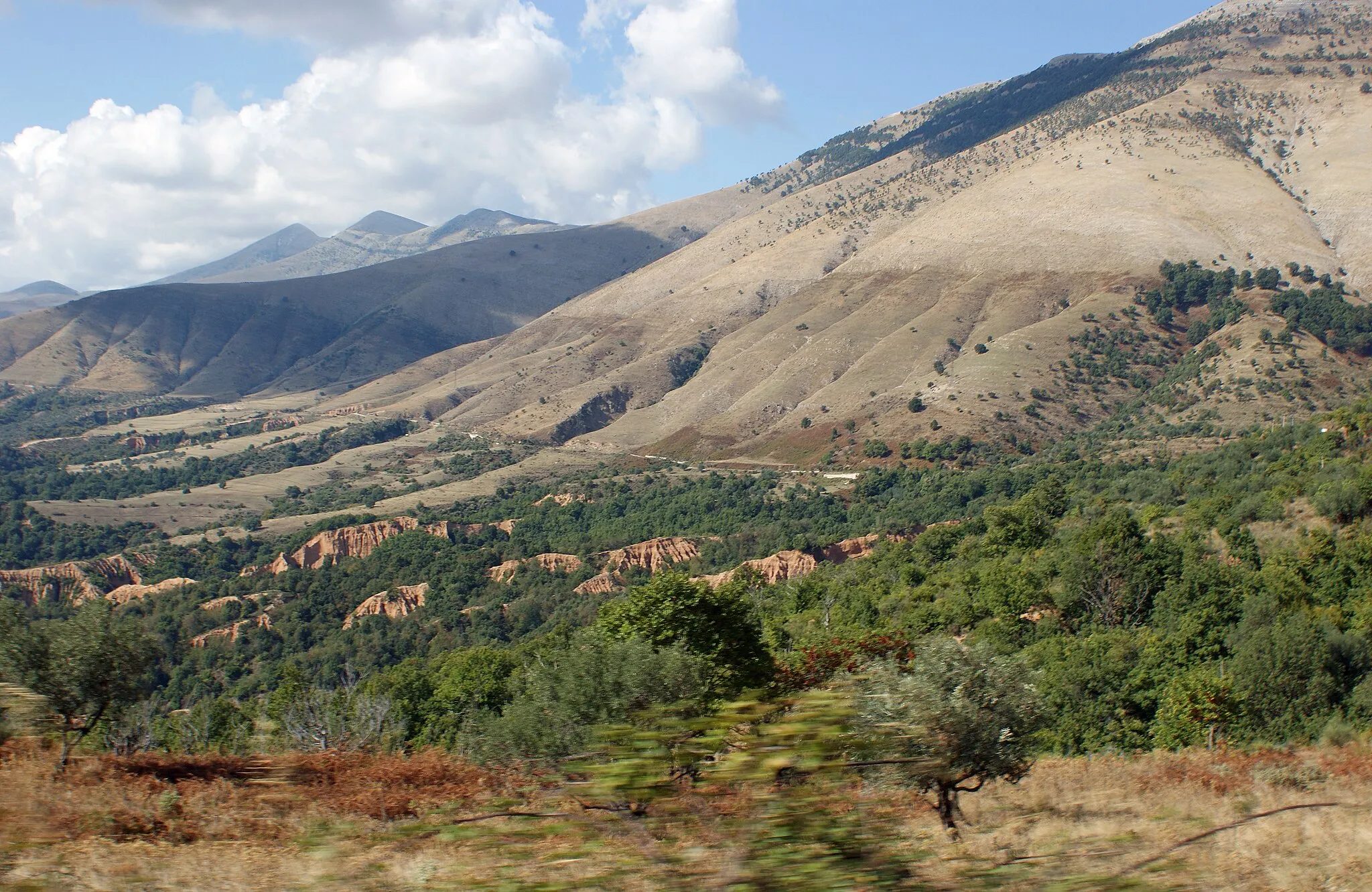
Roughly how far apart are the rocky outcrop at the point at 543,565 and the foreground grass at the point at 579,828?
66.4m

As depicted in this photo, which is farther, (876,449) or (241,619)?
(876,449)

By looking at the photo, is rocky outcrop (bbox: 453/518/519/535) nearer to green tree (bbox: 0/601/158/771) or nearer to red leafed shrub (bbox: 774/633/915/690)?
green tree (bbox: 0/601/158/771)

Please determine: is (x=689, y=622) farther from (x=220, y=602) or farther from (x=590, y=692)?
(x=220, y=602)

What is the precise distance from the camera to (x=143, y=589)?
8112 centimetres

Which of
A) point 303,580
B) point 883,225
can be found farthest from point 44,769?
point 883,225

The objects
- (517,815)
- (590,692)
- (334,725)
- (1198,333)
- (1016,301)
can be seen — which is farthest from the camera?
(1016,301)

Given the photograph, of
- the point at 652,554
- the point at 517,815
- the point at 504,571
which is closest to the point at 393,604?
the point at 504,571

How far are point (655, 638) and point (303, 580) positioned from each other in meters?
71.0

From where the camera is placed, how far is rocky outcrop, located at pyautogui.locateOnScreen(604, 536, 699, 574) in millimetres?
76625

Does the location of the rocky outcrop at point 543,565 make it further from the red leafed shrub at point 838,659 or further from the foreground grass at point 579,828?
the foreground grass at point 579,828

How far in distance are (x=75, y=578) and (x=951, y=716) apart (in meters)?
92.9

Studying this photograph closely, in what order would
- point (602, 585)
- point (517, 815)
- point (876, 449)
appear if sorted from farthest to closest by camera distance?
point (876, 449), point (602, 585), point (517, 815)

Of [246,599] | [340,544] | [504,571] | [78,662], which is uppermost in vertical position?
[78,662]

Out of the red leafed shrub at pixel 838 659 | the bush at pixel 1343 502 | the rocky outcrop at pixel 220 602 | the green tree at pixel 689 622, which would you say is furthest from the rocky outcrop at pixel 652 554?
the red leafed shrub at pixel 838 659
